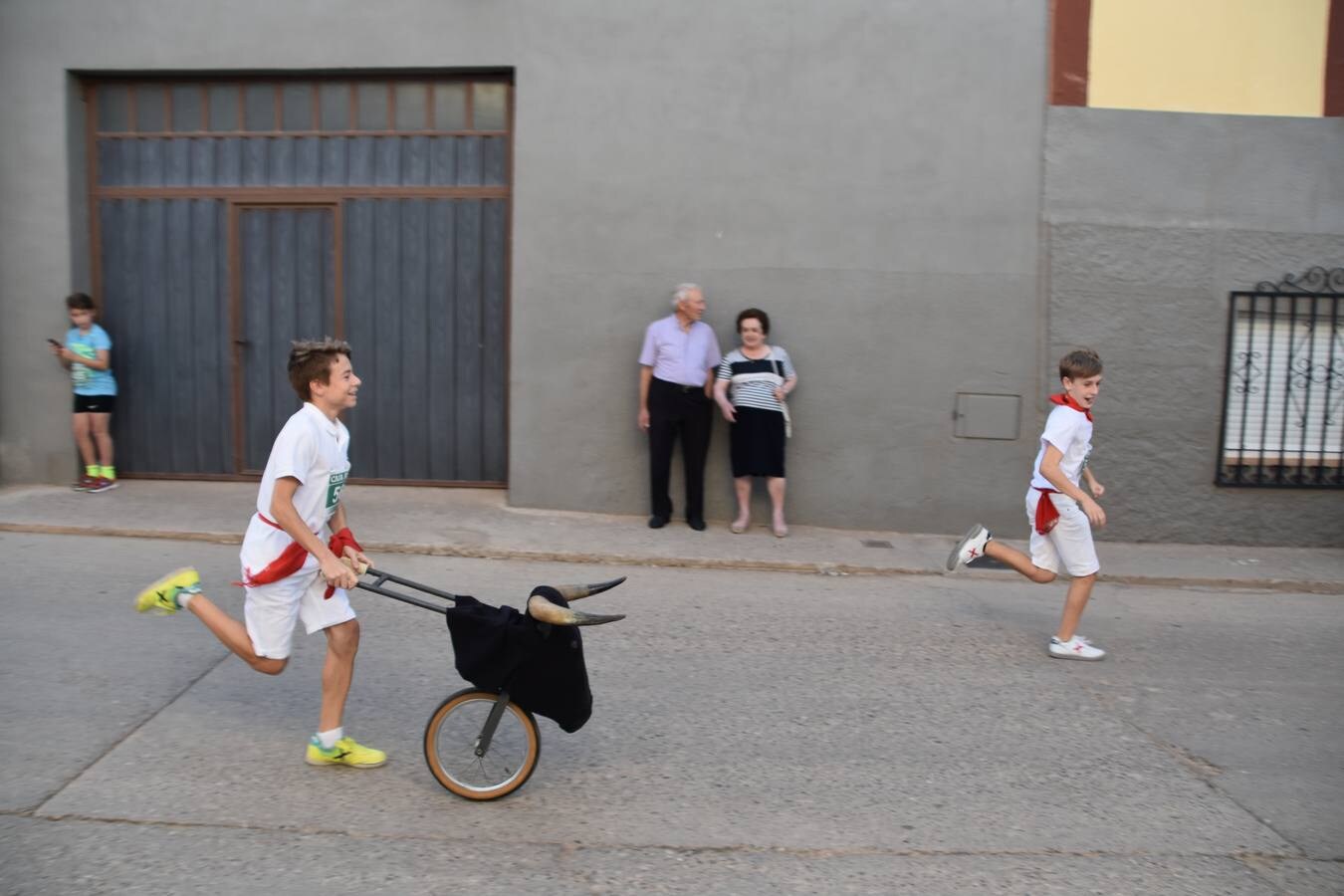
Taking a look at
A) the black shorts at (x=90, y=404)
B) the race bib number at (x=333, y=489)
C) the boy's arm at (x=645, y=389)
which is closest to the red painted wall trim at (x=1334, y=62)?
the boy's arm at (x=645, y=389)

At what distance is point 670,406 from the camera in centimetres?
841

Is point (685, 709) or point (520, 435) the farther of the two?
point (520, 435)

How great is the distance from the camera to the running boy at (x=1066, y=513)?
18.8ft

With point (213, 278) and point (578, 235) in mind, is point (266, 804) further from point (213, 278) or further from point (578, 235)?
point (213, 278)

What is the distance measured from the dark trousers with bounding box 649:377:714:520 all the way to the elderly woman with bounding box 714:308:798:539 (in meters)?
0.21

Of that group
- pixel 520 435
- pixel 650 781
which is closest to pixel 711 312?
pixel 520 435

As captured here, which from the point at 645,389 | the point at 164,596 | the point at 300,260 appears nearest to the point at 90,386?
the point at 300,260

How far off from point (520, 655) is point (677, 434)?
193 inches

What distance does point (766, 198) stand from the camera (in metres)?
8.59

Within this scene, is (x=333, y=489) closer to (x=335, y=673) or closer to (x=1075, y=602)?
(x=335, y=673)

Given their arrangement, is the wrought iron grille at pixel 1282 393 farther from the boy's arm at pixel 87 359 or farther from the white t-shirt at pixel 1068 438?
the boy's arm at pixel 87 359

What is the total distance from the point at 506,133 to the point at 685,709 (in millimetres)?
5630

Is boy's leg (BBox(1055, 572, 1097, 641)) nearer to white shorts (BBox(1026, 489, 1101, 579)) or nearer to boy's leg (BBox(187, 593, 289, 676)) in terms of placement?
white shorts (BBox(1026, 489, 1101, 579))

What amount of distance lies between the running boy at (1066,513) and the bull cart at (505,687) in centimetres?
286
